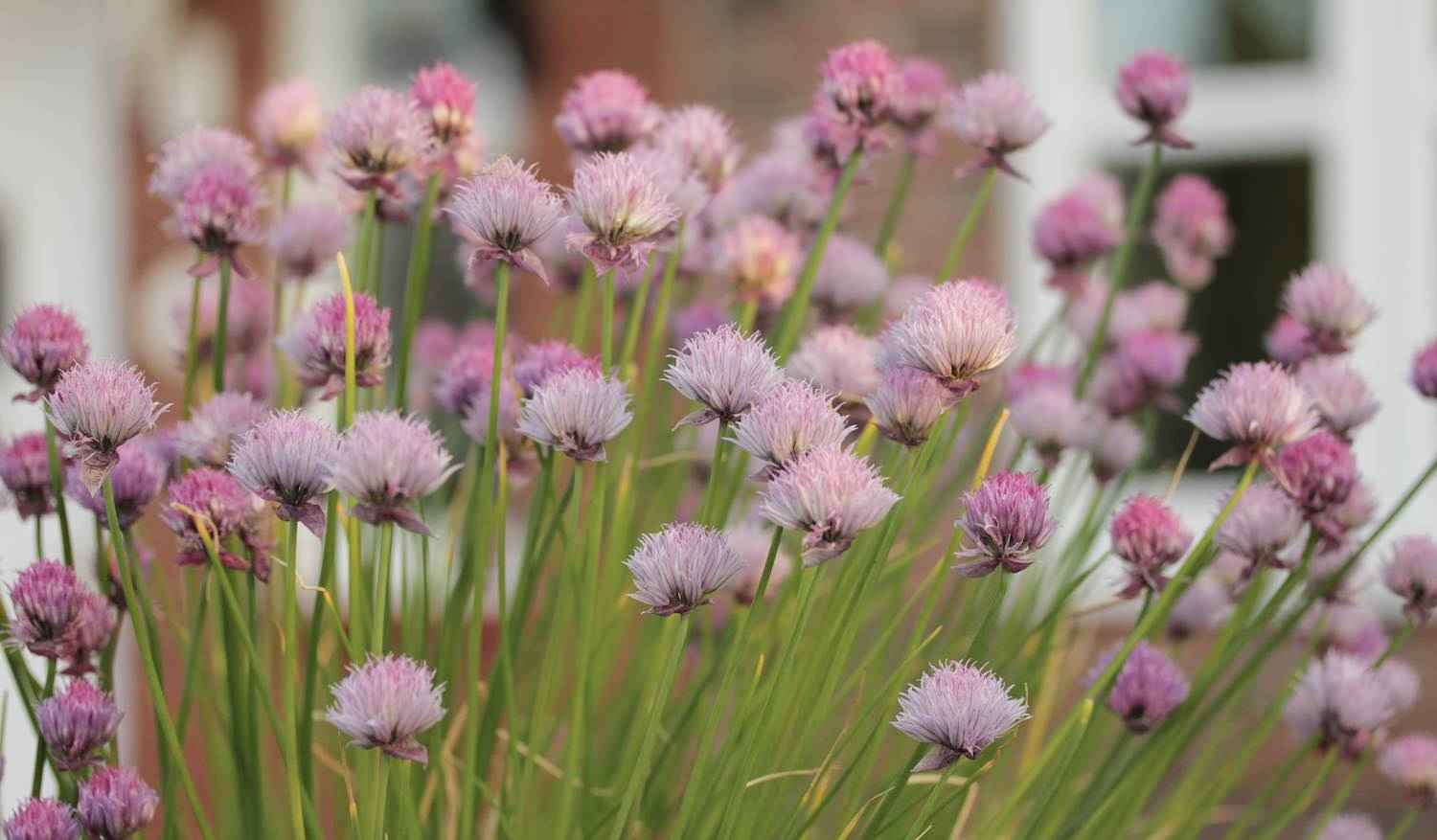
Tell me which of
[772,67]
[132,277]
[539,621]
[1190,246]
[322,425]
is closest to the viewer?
[322,425]

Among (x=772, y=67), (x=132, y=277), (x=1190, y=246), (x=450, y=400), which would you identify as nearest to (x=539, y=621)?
(x=450, y=400)

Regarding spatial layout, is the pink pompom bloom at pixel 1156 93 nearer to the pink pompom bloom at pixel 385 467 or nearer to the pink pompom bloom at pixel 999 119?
the pink pompom bloom at pixel 999 119

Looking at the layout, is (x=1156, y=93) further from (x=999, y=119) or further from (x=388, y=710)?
(x=388, y=710)

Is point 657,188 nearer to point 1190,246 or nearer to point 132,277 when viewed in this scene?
point 1190,246

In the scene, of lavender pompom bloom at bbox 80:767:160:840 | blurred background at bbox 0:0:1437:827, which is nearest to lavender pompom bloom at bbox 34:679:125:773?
lavender pompom bloom at bbox 80:767:160:840

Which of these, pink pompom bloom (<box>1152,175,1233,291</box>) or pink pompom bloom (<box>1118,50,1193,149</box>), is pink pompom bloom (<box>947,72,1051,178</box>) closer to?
pink pompom bloom (<box>1118,50,1193,149</box>)

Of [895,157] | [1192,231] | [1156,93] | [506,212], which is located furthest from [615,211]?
[895,157]
